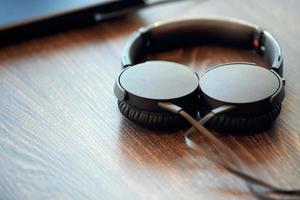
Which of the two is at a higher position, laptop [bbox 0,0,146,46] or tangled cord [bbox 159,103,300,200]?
laptop [bbox 0,0,146,46]

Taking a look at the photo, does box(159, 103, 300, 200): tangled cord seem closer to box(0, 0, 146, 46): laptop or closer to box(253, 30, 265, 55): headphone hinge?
box(253, 30, 265, 55): headphone hinge

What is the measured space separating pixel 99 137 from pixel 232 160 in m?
0.15

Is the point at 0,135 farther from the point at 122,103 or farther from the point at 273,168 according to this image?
the point at 273,168

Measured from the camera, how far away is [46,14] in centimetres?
76

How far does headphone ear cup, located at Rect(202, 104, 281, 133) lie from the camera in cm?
54

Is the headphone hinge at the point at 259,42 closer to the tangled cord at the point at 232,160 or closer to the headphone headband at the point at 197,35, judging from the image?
the headphone headband at the point at 197,35

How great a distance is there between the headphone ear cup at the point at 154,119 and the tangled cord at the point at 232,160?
0.01 meters

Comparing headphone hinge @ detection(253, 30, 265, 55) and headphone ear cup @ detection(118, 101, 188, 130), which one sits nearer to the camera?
headphone ear cup @ detection(118, 101, 188, 130)

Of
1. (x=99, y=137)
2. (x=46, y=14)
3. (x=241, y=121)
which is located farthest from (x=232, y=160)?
(x=46, y=14)

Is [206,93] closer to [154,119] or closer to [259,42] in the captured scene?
[154,119]

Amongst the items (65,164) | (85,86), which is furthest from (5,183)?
(85,86)

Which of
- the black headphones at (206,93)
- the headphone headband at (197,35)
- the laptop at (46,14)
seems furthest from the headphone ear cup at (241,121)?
the laptop at (46,14)

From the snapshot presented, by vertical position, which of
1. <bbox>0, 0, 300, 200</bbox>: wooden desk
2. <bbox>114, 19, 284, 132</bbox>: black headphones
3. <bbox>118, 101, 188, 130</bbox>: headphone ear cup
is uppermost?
<bbox>114, 19, 284, 132</bbox>: black headphones

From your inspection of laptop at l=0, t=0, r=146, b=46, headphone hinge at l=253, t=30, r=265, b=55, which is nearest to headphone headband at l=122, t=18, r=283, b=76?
headphone hinge at l=253, t=30, r=265, b=55
